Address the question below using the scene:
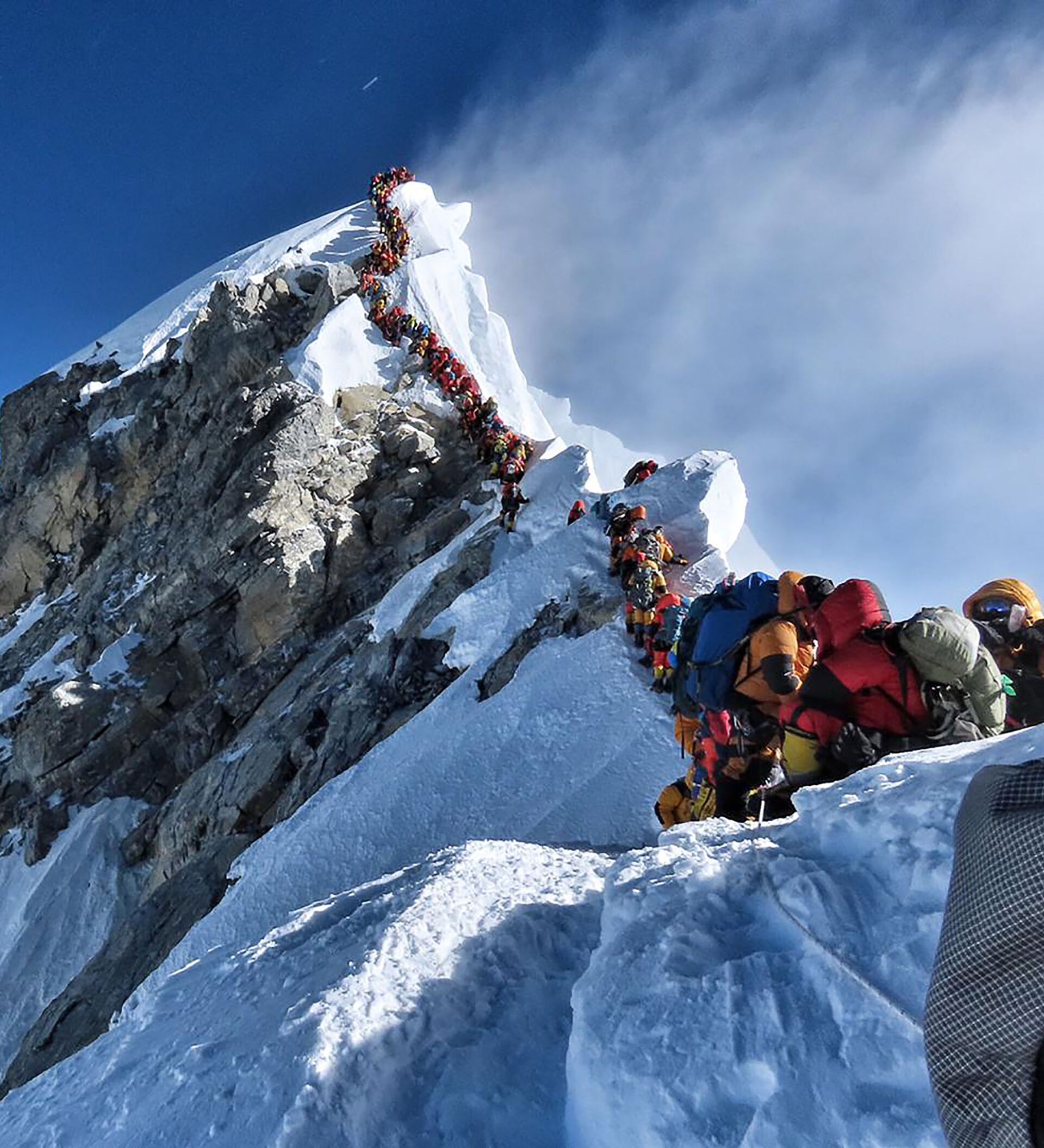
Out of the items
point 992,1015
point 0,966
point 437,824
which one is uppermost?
point 437,824

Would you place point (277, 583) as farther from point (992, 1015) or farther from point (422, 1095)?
point (992, 1015)

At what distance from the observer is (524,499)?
50.9 feet

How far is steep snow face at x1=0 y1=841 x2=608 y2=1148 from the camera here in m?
2.71

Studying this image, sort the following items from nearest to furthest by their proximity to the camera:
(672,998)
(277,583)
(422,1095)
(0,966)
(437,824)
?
(672,998), (422,1095), (437,824), (0,966), (277,583)

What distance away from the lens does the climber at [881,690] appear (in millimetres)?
3885

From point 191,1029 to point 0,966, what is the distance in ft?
54.9

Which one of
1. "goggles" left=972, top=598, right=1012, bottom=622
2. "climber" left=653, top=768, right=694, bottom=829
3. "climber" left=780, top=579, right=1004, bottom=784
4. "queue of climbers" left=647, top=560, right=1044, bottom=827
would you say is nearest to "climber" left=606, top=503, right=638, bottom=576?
"queue of climbers" left=647, top=560, right=1044, bottom=827

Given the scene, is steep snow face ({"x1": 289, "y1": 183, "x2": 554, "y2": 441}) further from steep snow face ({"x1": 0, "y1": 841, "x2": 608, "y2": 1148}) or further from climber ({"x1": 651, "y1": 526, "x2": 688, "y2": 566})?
steep snow face ({"x1": 0, "y1": 841, "x2": 608, "y2": 1148})

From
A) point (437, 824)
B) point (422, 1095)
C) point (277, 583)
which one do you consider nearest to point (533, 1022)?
point (422, 1095)

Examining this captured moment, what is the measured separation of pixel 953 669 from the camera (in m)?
3.87

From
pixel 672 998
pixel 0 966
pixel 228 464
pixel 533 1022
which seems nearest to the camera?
pixel 672 998

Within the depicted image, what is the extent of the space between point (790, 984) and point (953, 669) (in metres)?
2.37

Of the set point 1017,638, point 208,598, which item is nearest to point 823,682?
point 1017,638

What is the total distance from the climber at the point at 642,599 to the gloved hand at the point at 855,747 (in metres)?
4.90
